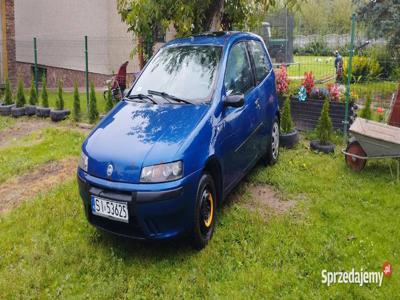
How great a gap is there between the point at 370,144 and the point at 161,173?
3102 mm

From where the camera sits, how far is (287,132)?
23.2 ft

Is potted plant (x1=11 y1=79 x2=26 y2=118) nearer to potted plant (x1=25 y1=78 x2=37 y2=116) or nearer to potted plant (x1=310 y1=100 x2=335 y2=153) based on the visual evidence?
potted plant (x1=25 y1=78 x2=37 y2=116)

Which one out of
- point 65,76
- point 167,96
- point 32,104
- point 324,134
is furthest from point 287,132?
point 65,76

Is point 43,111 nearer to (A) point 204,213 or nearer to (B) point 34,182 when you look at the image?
(B) point 34,182

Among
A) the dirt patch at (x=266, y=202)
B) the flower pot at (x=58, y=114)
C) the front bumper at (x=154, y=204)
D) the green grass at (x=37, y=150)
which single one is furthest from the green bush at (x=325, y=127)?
the flower pot at (x=58, y=114)

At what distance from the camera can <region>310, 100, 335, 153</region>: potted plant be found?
6566 millimetres

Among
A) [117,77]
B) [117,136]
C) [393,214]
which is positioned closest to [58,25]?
[117,77]

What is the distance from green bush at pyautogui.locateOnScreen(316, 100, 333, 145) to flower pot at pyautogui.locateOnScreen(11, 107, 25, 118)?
23.2ft

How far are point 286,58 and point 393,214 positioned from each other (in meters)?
17.4

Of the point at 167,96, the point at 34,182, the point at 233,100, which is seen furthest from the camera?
the point at 34,182

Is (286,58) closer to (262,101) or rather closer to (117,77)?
(117,77)

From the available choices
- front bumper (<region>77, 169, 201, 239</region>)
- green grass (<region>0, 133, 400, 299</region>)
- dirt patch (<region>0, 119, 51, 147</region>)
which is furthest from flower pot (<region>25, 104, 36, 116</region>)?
front bumper (<region>77, 169, 201, 239</region>)

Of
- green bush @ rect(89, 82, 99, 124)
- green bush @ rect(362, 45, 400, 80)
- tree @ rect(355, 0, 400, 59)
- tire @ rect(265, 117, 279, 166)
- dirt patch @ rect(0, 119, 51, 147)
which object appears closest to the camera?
tire @ rect(265, 117, 279, 166)

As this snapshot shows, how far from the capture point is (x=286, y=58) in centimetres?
2102
